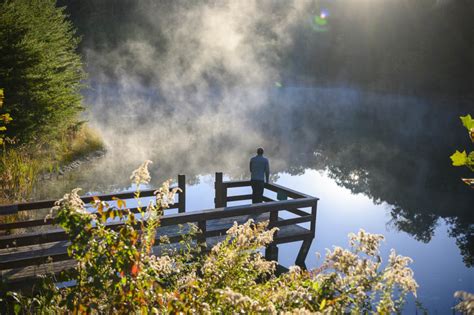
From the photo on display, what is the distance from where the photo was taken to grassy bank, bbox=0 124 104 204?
11.9 metres

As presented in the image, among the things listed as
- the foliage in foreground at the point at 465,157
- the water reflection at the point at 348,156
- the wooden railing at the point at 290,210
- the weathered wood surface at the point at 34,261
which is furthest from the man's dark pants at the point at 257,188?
the foliage in foreground at the point at 465,157

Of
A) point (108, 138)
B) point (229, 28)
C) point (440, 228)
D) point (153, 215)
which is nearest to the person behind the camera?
point (153, 215)

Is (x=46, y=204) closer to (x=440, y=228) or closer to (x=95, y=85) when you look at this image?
(x=440, y=228)

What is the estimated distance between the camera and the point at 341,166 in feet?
81.2

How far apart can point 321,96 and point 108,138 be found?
44554 millimetres

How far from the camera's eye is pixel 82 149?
22016 millimetres

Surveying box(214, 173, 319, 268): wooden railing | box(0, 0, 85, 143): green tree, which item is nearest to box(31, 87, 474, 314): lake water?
box(214, 173, 319, 268): wooden railing

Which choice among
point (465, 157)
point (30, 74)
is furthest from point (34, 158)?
point (465, 157)

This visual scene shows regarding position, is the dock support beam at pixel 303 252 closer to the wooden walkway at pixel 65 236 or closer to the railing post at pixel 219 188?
the wooden walkway at pixel 65 236

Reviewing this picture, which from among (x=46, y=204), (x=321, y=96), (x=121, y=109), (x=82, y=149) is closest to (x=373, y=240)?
(x=46, y=204)

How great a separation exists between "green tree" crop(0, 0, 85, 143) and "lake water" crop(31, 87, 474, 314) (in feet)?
8.28

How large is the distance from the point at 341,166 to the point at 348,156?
3100 mm

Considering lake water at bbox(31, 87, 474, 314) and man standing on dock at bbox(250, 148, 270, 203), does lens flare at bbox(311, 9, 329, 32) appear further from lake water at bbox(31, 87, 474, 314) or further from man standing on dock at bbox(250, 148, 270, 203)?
man standing on dock at bbox(250, 148, 270, 203)

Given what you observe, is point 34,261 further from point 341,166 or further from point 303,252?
point 341,166
